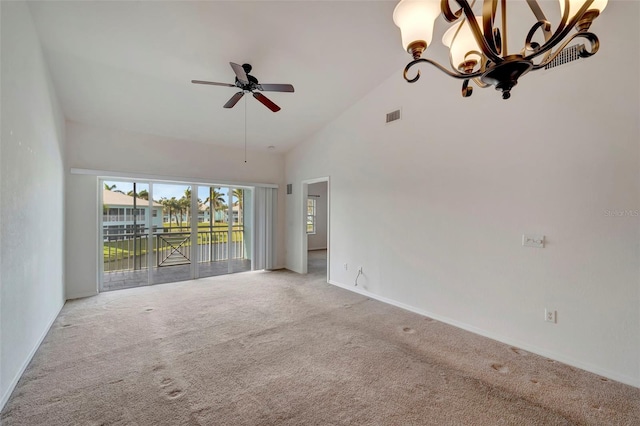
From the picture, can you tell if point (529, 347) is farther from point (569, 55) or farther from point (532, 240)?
point (569, 55)

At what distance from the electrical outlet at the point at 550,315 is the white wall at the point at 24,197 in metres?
4.53

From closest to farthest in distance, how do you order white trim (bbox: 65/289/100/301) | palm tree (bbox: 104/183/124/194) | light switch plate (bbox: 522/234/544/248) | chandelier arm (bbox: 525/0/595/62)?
chandelier arm (bbox: 525/0/595/62) → light switch plate (bbox: 522/234/544/248) → white trim (bbox: 65/289/100/301) → palm tree (bbox: 104/183/124/194)

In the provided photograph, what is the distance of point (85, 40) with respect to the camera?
110 inches

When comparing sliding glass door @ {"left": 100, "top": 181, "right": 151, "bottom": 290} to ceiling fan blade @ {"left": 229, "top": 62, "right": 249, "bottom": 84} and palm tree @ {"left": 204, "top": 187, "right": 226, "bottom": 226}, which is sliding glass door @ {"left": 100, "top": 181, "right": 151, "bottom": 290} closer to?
palm tree @ {"left": 204, "top": 187, "right": 226, "bottom": 226}

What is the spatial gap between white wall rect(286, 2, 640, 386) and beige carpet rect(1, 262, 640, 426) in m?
0.33

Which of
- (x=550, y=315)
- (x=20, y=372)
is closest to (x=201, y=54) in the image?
(x=20, y=372)

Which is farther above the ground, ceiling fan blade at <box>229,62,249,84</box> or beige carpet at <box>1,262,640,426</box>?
ceiling fan blade at <box>229,62,249,84</box>

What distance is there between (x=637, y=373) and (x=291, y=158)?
581 centimetres

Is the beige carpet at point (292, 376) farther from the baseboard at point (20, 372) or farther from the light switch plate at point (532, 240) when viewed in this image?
the light switch plate at point (532, 240)

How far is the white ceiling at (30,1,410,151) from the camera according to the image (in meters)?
2.63

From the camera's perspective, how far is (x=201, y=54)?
3.13 meters

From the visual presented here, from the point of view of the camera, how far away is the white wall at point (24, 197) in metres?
2.02

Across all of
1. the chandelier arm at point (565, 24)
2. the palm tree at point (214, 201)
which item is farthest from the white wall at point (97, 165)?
the chandelier arm at point (565, 24)

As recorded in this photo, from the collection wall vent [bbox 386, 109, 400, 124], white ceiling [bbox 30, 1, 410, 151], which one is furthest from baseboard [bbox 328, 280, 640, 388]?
white ceiling [bbox 30, 1, 410, 151]
